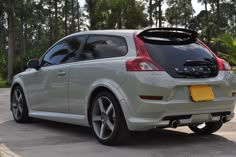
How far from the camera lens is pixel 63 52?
8.06m

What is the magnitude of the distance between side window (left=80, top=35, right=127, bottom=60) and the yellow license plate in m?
1.08

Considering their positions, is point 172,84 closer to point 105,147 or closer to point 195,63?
point 195,63

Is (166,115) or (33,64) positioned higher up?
(33,64)

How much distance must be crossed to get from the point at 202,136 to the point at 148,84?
180cm

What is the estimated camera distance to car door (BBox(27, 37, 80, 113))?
303 inches

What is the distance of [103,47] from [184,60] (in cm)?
128

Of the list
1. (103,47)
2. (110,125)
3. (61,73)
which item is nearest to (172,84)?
(110,125)

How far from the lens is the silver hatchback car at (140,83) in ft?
20.4

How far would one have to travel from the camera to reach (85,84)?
7.11 m

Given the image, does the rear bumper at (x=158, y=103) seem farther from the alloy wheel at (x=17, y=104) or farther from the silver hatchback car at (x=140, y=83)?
the alloy wheel at (x=17, y=104)

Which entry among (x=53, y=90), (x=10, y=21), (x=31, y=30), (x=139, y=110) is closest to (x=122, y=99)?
(x=139, y=110)

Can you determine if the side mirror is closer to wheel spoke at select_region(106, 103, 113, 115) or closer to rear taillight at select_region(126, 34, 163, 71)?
wheel spoke at select_region(106, 103, 113, 115)

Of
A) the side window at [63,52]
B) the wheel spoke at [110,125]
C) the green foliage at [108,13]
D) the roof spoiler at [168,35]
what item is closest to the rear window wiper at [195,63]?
the roof spoiler at [168,35]

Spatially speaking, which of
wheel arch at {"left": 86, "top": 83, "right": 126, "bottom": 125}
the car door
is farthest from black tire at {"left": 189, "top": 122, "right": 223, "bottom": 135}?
the car door
